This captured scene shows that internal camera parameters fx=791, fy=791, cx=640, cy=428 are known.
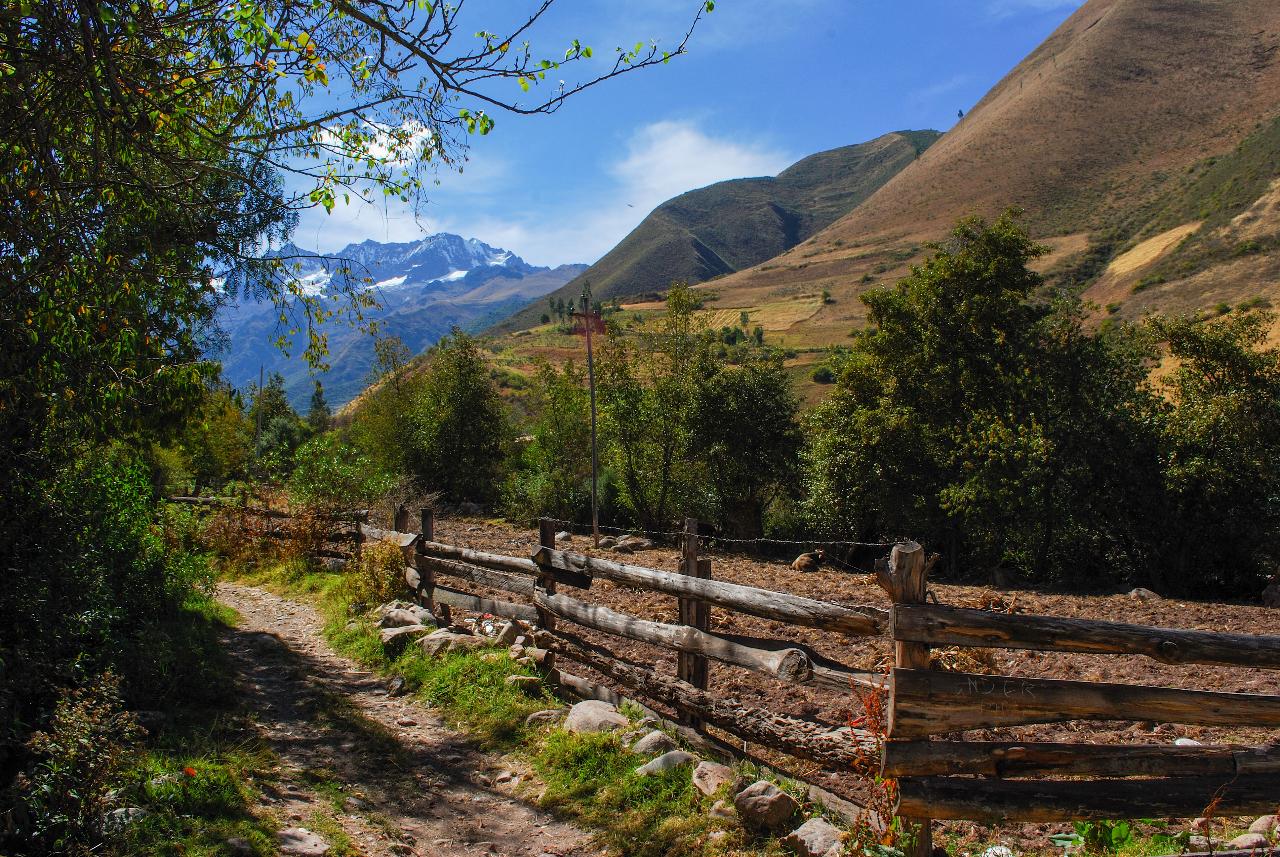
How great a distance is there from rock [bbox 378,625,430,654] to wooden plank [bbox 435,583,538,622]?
528 millimetres

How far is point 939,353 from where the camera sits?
15227mm

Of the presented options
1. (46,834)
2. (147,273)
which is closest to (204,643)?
(147,273)

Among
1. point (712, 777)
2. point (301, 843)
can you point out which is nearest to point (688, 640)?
point (712, 777)

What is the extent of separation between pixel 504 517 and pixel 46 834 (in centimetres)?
2015

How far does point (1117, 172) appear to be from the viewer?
293 feet

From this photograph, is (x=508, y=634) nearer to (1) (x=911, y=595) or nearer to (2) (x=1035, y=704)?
(1) (x=911, y=595)

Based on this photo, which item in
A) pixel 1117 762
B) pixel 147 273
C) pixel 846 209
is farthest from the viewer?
pixel 846 209

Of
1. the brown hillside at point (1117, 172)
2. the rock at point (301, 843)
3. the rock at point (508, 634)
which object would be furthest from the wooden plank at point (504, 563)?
the brown hillside at point (1117, 172)

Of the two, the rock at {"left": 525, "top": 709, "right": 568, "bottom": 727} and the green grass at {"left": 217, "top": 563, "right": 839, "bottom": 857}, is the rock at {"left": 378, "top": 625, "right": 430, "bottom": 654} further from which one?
the rock at {"left": 525, "top": 709, "right": 568, "bottom": 727}

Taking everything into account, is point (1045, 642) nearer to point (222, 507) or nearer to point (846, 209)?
point (222, 507)

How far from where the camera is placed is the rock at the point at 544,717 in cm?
604

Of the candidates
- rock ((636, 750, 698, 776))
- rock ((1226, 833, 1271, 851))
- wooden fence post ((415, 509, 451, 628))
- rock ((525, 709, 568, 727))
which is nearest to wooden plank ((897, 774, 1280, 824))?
rock ((1226, 833, 1271, 851))

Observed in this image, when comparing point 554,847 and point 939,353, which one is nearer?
point 554,847

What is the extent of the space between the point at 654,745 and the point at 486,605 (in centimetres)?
347
